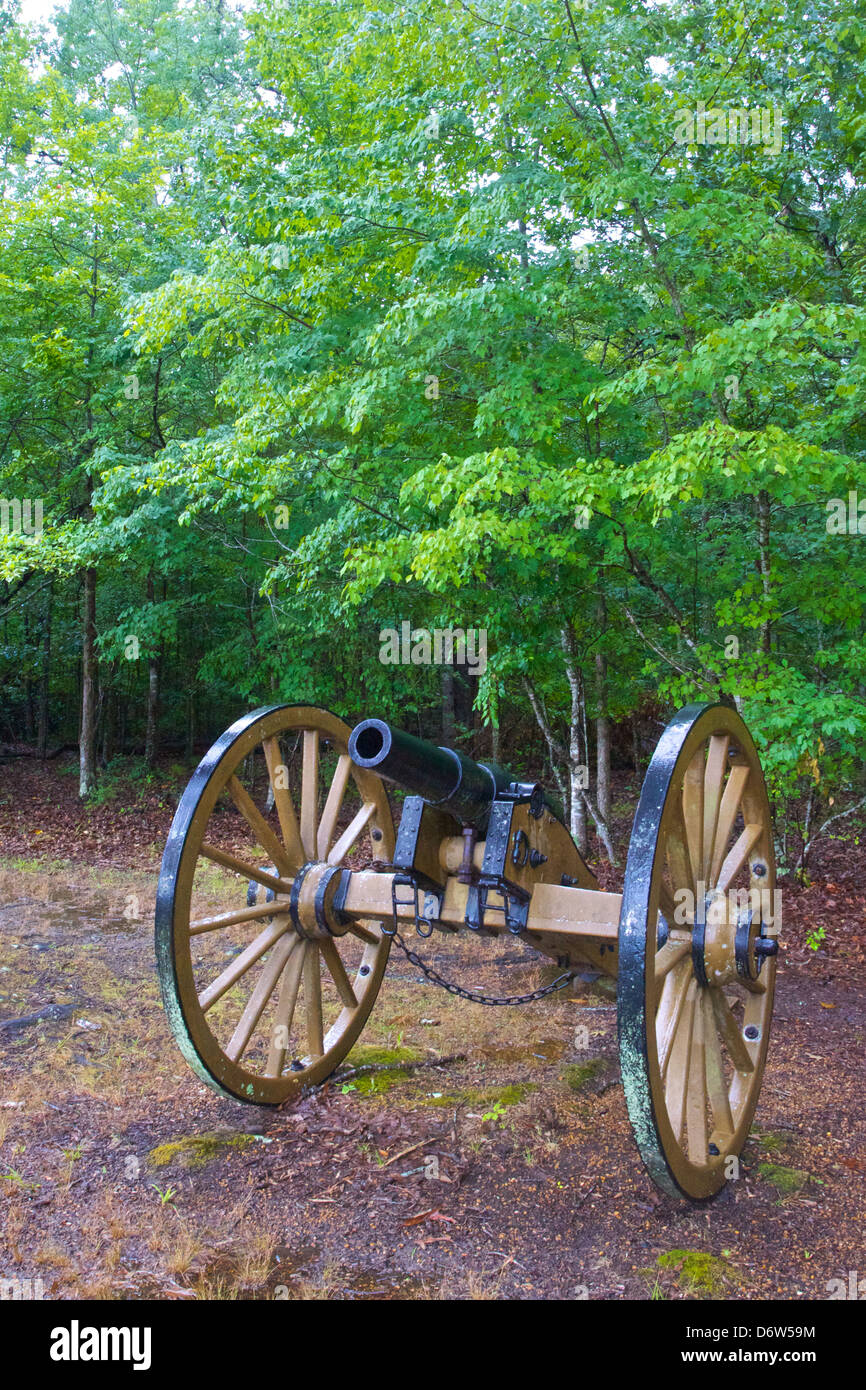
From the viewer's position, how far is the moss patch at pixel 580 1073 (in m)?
4.31

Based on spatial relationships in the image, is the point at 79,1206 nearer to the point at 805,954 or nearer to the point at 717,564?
the point at 805,954

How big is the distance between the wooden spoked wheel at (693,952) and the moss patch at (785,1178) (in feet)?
0.66

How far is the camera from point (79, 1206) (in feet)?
10.6

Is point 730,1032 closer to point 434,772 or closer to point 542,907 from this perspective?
point 542,907

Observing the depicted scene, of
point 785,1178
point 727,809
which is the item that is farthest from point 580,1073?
point 727,809

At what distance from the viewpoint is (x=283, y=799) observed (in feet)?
13.3

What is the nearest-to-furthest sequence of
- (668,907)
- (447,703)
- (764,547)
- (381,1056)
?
1. (668,907)
2. (381,1056)
3. (764,547)
4. (447,703)

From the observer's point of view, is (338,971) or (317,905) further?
(338,971)

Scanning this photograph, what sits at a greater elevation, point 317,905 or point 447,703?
point 447,703

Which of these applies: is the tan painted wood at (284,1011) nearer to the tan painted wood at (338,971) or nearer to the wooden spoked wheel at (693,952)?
the tan painted wood at (338,971)

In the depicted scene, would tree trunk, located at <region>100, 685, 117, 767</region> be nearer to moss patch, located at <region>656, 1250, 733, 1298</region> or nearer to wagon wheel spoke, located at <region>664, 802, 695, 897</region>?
wagon wheel spoke, located at <region>664, 802, 695, 897</region>

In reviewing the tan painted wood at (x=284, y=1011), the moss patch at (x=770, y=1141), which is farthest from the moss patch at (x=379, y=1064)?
the moss patch at (x=770, y=1141)

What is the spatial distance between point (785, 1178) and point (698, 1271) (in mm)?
791

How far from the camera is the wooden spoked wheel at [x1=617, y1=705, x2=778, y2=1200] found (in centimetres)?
264
